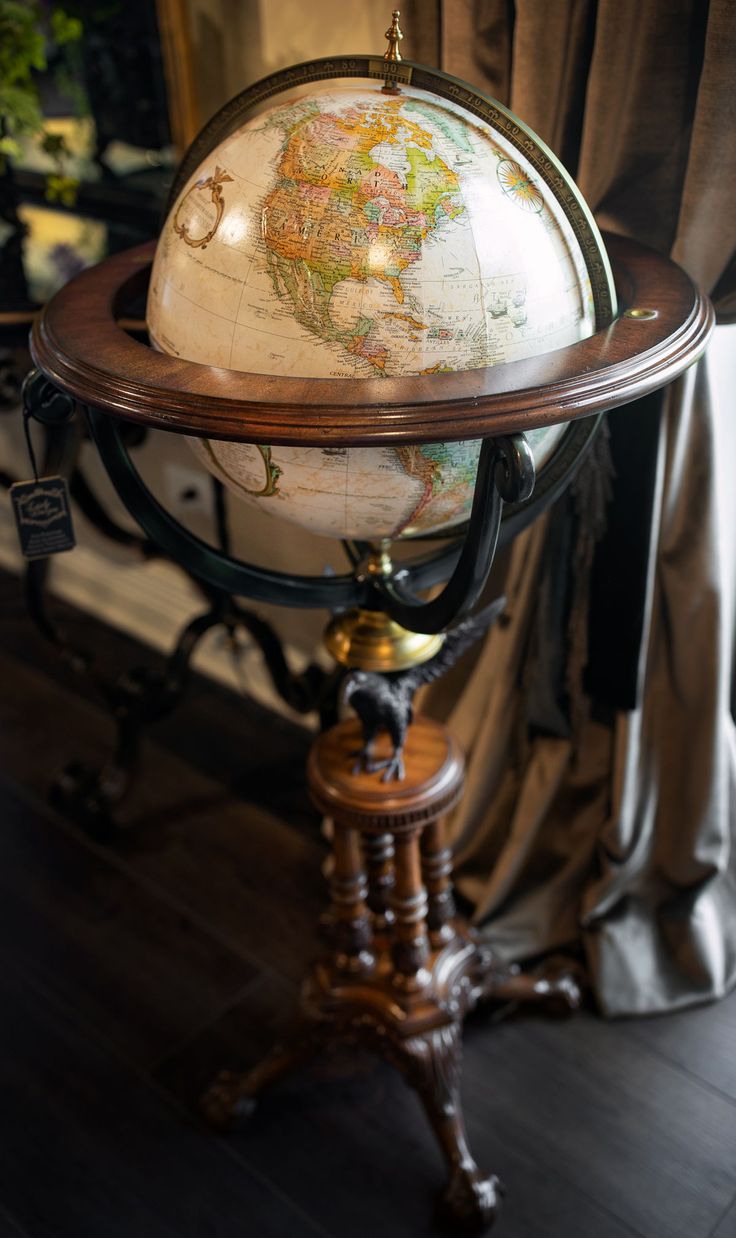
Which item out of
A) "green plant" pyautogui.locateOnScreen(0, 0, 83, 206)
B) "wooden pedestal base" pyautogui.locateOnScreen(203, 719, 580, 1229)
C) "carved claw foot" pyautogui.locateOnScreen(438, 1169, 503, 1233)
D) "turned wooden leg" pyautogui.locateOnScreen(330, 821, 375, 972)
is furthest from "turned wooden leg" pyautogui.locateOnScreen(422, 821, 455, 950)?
"green plant" pyautogui.locateOnScreen(0, 0, 83, 206)

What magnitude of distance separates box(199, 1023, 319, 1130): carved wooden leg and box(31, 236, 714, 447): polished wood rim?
1.10 metres

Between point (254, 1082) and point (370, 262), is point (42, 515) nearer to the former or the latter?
point (370, 262)

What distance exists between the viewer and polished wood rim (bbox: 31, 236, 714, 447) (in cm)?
103

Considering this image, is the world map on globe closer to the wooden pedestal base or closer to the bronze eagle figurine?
the bronze eagle figurine

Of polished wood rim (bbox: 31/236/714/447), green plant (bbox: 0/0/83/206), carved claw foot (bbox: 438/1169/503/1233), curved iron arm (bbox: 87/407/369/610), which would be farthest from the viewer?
green plant (bbox: 0/0/83/206)

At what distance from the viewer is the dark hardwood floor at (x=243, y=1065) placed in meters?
1.68

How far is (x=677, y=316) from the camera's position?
4.04 ft

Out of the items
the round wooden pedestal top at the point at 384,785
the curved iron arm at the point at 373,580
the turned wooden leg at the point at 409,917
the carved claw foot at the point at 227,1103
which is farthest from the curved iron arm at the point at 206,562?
the carved claw foot at the point at 227,1103

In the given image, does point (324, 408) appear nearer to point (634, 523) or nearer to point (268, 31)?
point (634, 523)

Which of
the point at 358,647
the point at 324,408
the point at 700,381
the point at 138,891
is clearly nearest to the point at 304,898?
the point at 138,891

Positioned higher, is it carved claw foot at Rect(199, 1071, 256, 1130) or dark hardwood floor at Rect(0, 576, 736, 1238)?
carved claw foot at Rect(199, 1071, 256, 1130)

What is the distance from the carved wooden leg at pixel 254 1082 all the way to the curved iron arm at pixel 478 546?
77 centimetres

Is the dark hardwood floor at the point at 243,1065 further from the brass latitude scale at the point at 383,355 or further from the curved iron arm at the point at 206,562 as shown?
the curved iron arm at the point at 206,562

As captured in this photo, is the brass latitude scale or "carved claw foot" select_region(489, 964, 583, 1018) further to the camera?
"carved claw foot" select_region(489, 964, 583, 1018)
